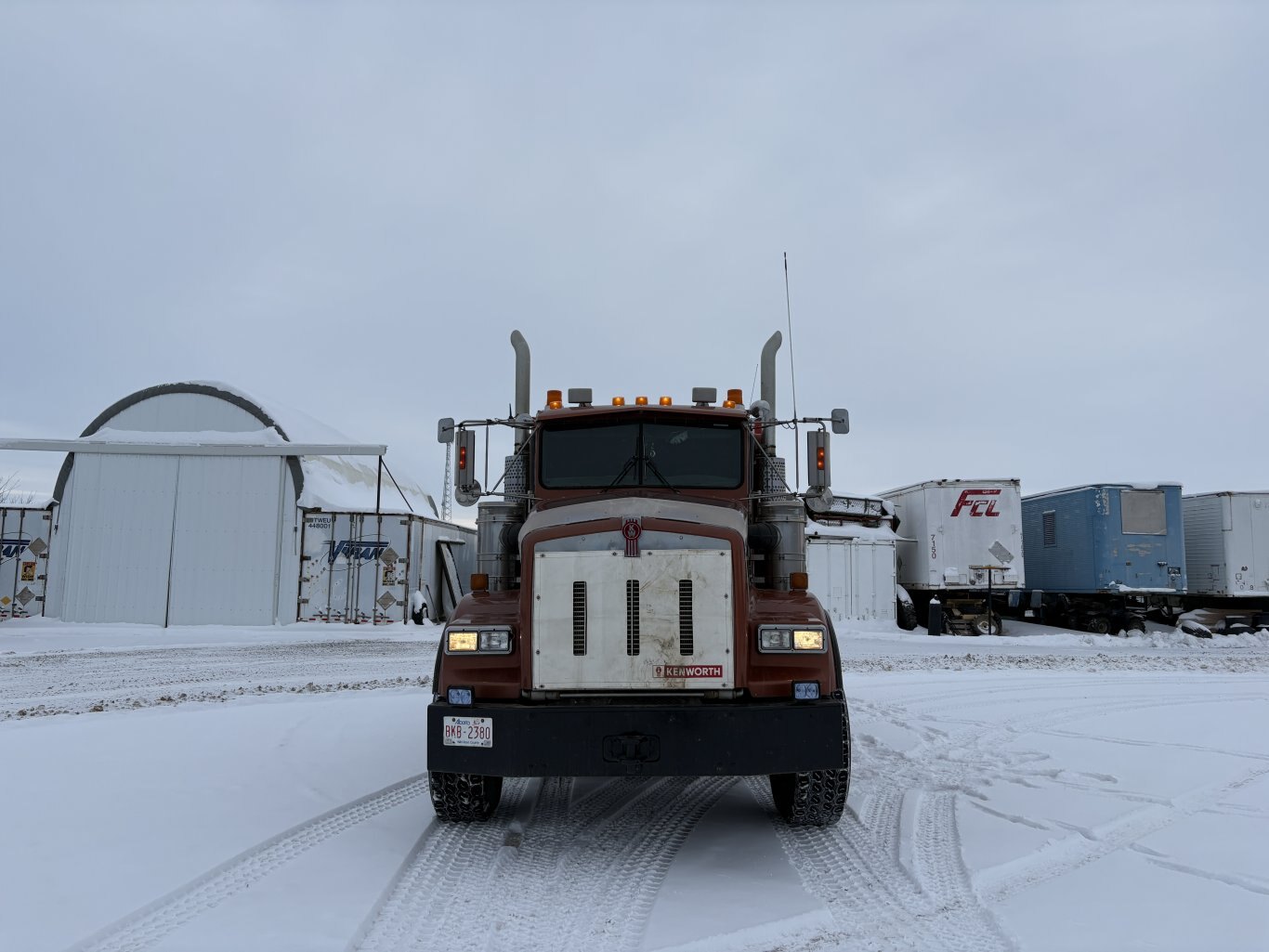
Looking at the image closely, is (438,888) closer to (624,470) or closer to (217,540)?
(624,470)

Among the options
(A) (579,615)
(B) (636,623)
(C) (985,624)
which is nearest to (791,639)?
(B) (636,623)

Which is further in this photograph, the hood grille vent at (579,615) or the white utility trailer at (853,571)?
the white utility trailer at (853,571)

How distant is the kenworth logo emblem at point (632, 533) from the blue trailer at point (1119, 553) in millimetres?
22564

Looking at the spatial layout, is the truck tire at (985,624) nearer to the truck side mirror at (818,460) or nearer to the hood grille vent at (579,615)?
the truck side mirror at (818,460)

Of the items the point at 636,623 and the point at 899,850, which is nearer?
the point at 636,623

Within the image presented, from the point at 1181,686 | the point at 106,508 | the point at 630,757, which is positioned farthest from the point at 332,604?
the point at 630,757

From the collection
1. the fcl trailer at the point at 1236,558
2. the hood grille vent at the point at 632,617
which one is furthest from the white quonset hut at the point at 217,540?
the fcl trailer at the point at 1236,558

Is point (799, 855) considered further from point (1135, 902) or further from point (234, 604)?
point (234, 604)

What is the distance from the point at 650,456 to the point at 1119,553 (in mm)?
21683

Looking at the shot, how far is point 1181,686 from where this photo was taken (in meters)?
12.5

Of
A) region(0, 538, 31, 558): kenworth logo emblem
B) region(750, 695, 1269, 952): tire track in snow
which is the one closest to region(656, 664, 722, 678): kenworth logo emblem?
region(750, 695, 1269, 952): tire track in snow

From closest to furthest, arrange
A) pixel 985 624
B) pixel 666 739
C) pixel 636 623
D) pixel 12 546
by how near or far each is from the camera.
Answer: pixel 666 739 → pixel 636 623 → pixel 12 546 → pixel 985 624

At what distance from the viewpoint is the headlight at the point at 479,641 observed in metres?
4.75

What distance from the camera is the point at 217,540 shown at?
24.6 m
